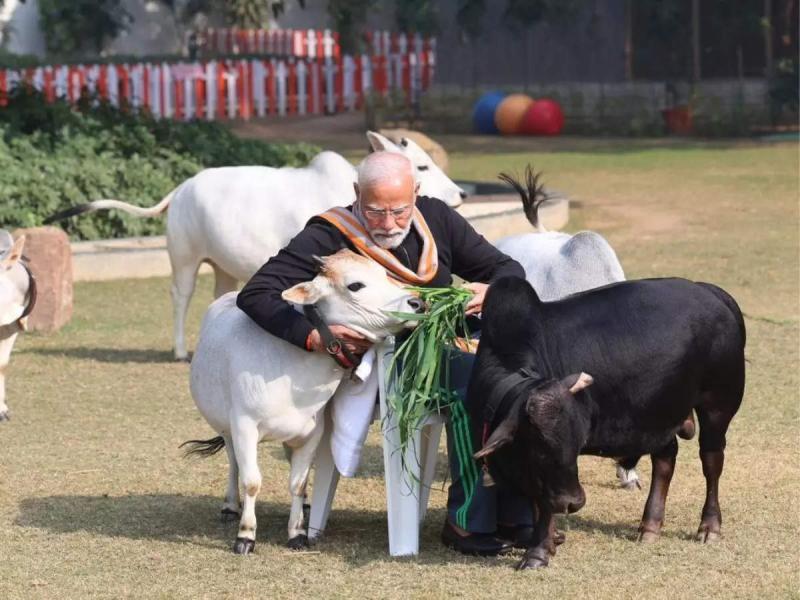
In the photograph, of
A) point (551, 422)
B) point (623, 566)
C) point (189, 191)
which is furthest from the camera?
point (189, 191)

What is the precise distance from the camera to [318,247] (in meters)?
6.13

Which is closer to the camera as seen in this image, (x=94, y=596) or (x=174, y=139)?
(x=94, y=596)

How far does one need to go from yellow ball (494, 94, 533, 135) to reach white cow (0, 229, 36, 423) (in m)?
19.1

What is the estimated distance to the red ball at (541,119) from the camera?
27.1m

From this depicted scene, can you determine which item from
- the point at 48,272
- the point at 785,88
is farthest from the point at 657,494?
the point at 785,88

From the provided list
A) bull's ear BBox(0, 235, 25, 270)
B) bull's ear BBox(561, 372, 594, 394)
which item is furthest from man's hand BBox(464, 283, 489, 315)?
bull's ear BBox(0, 235, 25, 270)

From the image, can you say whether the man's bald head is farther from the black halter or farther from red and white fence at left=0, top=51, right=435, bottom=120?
red and white fence at left=0, top=51, right=435, bottom=120

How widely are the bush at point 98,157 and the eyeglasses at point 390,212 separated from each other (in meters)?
8.46

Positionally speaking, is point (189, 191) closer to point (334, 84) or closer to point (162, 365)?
point (162, 365)

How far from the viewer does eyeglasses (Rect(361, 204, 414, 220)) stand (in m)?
5.93

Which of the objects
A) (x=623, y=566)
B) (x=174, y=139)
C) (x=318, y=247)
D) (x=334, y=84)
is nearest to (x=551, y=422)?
(x=623, y=566)

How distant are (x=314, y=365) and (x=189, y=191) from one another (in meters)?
4.35

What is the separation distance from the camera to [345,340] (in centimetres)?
594

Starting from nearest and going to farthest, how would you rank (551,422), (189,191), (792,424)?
1. (551,422)
2. (792,424)
3. (189,191)
